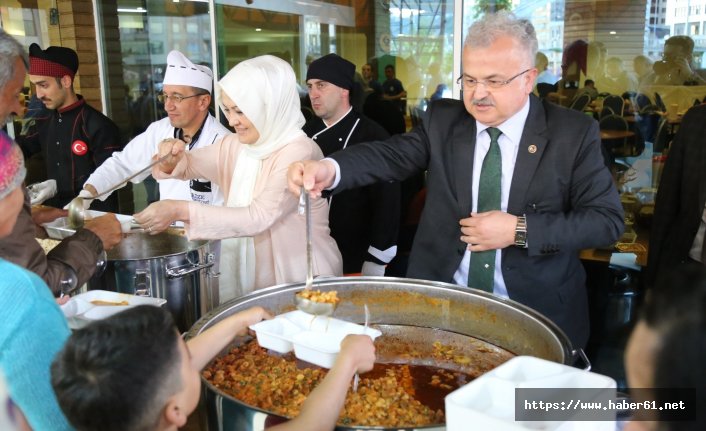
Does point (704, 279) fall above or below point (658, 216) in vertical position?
above

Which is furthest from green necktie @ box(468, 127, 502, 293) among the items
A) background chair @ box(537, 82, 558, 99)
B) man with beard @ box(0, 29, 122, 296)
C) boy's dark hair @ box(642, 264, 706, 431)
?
background chair @ box(537, 82, 558, 99)

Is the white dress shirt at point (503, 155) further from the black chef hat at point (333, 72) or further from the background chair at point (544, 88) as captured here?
the background chair at point (544, 88)

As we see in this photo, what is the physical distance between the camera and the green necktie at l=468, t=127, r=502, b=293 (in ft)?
5.82

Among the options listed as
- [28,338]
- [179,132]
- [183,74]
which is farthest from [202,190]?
[28,338]

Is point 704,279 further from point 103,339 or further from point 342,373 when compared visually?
point 103,339

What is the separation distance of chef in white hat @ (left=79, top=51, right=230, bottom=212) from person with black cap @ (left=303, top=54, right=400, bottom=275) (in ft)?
1.64

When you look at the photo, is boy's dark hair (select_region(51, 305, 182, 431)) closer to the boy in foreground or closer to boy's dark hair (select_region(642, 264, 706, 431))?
the boy in foreground

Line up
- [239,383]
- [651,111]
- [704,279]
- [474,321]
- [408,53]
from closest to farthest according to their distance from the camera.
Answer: [704,279], [239,383], [474,321], [651,111], [408,53]

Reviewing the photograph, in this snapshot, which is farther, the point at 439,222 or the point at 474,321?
the point at 439,222

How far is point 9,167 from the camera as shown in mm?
1147

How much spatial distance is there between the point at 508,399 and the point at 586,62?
2.85m

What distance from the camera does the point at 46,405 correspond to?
1.09 m

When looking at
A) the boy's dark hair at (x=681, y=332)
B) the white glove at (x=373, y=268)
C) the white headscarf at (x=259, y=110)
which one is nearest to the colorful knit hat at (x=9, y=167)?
the white headscarf at (x=259, y=110)

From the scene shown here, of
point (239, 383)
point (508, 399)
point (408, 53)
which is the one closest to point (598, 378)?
point (508, 399)
